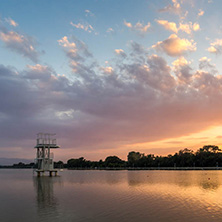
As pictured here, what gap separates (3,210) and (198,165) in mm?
188972

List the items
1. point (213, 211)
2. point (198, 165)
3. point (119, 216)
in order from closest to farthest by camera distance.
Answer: point (119, 216), point (213, 211), point (198, 165)

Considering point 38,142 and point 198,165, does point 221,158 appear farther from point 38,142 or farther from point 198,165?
point 38,142

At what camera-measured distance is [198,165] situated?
196 meters

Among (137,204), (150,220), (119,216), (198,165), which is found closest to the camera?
(150,220)

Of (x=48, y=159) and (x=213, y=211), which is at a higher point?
(x=48, y=159)

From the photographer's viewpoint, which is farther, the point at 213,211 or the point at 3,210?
the point at 3,210

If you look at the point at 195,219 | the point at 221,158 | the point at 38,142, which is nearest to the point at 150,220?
the point at 195,219

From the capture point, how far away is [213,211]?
2433 centimetres

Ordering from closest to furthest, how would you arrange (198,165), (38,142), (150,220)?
(150,220) < (38,142) < (198,165)

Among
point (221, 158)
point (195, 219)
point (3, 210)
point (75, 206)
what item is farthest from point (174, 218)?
point (221, 158)

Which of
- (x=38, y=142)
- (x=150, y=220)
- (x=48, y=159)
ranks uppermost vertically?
(x=38, y=142)

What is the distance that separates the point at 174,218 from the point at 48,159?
245 ft

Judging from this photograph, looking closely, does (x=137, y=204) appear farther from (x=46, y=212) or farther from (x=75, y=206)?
(x=46, y=212)

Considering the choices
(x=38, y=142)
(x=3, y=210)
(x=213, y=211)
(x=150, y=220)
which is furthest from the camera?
(x=38, y=142)
